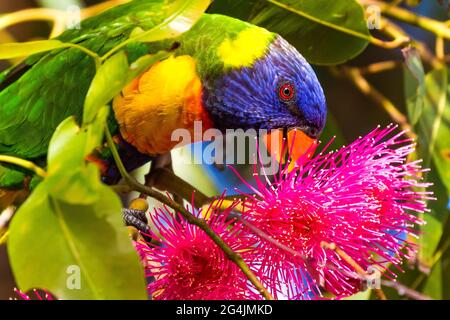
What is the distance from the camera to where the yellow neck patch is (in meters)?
1.32

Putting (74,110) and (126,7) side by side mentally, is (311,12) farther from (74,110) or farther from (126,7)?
(74,110)

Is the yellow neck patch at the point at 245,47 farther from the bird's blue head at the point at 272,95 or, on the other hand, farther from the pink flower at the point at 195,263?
the pink flower at the point at 195,263

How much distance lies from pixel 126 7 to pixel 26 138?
360 mm

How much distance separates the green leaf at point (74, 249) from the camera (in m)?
0.74

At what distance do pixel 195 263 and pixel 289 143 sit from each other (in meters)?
0.35

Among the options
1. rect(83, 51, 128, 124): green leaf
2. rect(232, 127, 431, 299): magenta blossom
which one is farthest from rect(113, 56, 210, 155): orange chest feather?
rect(83, 51, 128, 124): green leaf

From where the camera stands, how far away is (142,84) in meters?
1.36

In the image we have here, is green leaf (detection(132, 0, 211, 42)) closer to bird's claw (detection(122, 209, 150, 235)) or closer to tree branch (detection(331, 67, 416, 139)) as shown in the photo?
bird's claw (detection(122, 209, 150, 235))

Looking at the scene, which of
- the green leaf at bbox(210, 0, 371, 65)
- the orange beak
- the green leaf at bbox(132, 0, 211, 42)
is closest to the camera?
the green leaf at bbox(132, 0, 211, 42)

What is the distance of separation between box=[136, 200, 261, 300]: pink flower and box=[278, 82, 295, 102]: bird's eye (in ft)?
1.02

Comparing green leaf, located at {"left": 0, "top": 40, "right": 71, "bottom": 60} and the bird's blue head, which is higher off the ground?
green leaf, located at {"left": 0, "top": 40, "right": 71, "bottom": 60}

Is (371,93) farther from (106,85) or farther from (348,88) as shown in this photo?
(106,85)
